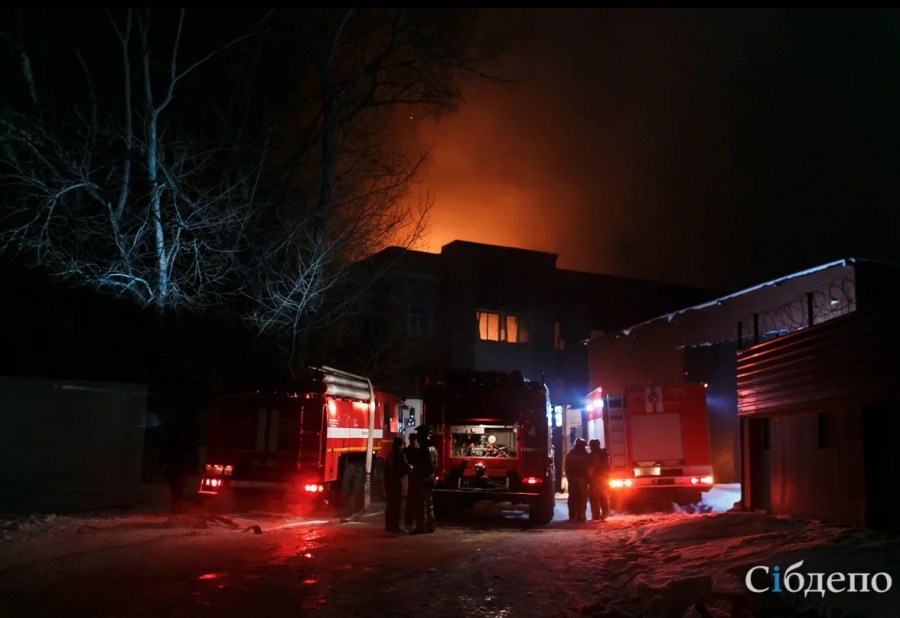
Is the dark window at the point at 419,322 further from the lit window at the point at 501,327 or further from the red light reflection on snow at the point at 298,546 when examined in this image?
the red light reflection on snow at the point at 298,546

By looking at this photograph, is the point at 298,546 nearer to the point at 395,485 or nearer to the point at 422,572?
the point at 422,572

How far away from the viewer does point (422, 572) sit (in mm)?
8656

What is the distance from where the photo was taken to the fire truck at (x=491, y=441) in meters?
14.5

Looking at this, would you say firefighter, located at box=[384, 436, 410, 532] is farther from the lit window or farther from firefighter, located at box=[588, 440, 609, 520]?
the lit window

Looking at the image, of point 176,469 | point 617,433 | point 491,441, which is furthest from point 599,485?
point 176,469

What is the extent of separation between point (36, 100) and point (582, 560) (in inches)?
611

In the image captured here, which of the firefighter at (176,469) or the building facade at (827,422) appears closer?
the building facade at (827,422)

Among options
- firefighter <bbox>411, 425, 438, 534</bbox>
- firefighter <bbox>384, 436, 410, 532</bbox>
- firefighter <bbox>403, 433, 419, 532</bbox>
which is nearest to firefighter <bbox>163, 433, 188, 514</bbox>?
firefighter <bbox>384, 436, 410, 532</bbox>

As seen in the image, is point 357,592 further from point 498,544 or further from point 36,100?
point 36,100

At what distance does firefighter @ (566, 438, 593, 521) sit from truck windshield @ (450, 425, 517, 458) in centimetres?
122

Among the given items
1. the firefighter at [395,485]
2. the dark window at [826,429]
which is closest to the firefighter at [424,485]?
the firefighter at [395,485]

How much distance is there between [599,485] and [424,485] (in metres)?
4.16

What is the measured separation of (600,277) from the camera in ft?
130

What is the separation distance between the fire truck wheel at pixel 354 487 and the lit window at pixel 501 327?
58.7 ft
